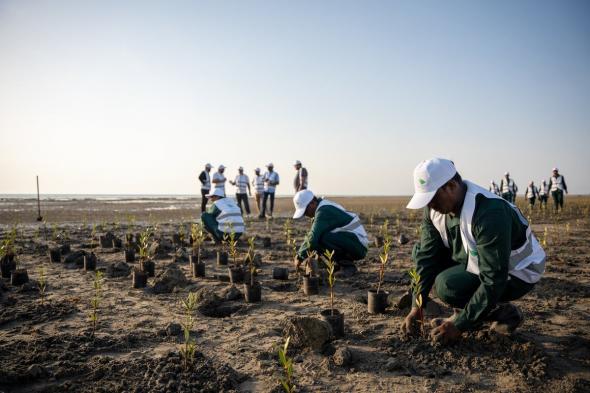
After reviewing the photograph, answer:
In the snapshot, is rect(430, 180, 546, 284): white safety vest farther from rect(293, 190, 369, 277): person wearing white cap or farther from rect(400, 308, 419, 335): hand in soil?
rect(293, 190, 369, 277): person wearing white cap

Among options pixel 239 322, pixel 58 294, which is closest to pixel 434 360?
pixel 239 322

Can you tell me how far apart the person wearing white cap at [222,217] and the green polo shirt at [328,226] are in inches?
99.6

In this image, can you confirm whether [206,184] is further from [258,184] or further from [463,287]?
[463,287]

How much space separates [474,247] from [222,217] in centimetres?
551

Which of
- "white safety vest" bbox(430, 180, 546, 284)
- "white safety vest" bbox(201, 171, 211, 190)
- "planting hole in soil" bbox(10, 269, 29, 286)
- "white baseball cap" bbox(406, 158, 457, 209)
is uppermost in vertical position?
"white safety vest" bbox(201, 171, 211, 190)

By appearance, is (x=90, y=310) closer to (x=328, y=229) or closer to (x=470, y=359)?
(x=328, y=229)

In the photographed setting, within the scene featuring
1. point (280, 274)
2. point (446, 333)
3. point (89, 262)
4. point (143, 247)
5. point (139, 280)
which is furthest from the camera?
point (89, 262)

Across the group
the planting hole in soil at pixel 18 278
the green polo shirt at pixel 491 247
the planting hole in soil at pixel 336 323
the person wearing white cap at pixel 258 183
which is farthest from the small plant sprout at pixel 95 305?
the person wearing white cap at pixel 258 183

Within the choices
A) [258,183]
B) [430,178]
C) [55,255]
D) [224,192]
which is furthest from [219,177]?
[430,178]

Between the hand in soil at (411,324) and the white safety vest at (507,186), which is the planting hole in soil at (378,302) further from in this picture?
the white safety vest at (507,186)

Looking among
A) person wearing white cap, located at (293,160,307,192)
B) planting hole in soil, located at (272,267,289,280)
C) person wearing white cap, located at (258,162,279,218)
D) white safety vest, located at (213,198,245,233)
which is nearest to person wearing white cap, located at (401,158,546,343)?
planting hole in soil, located at (272,267,289,280)

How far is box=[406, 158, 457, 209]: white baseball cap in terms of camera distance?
8.74 feet

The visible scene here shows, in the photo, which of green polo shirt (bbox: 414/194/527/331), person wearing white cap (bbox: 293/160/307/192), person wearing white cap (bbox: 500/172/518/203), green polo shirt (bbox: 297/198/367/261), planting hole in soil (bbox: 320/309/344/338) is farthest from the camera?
person wearing white cap (bbox: 500/172/518/203)

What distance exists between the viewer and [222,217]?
298 inches
